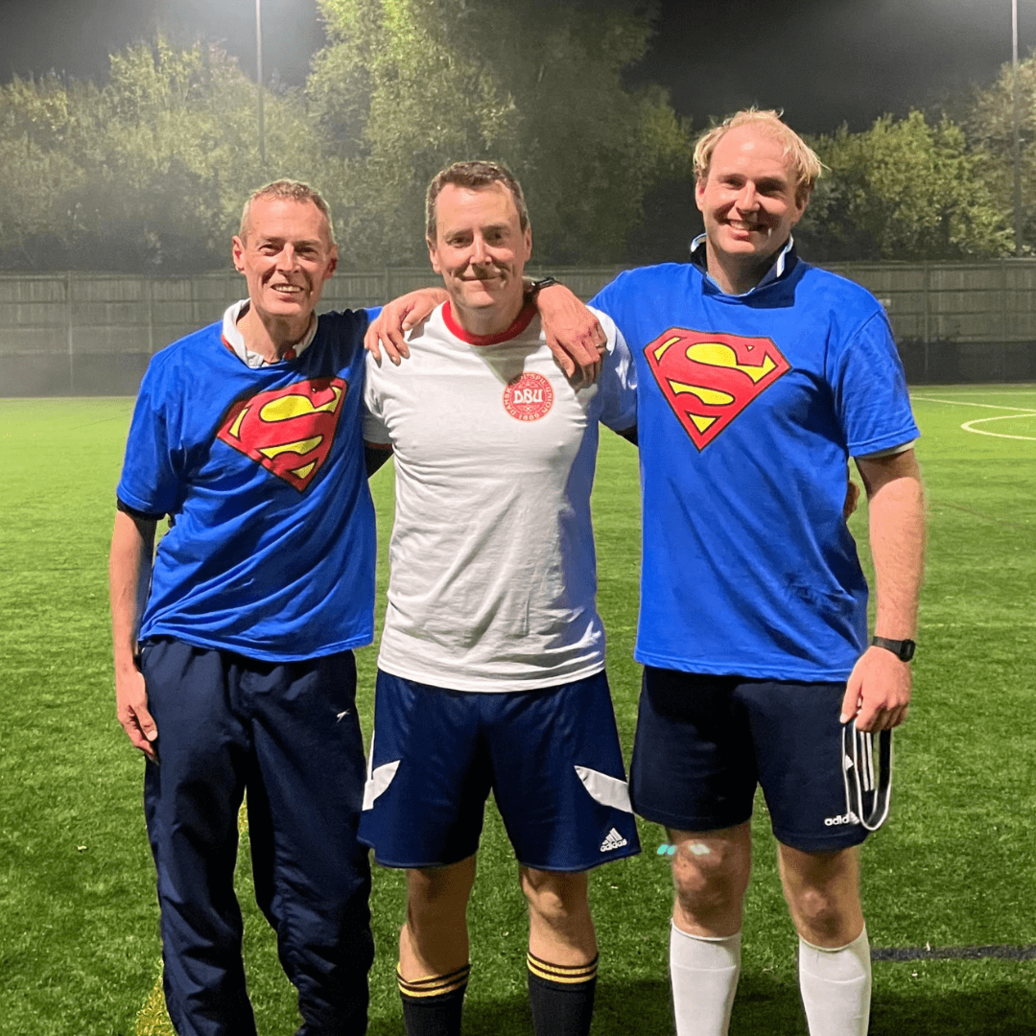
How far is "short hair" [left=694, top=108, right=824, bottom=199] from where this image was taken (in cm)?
246

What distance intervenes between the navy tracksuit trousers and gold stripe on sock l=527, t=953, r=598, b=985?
1.27 feet

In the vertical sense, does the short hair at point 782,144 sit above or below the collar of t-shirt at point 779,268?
A: above

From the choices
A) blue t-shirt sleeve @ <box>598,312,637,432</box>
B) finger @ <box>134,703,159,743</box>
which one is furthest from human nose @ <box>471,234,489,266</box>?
finger @ <box>134,703,159,743</box>

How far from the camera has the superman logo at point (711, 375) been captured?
2.44 meters

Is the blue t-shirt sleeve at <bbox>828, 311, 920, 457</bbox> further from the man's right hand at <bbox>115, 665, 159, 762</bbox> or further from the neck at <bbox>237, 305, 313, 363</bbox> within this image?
the man's right hand at <bbox>115, 665, 159, 762</bbox>

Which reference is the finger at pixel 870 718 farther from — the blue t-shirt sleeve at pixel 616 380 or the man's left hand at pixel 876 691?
the blue t-shirt sleeve at pixel 616 380

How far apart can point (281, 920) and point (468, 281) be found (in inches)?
52.4

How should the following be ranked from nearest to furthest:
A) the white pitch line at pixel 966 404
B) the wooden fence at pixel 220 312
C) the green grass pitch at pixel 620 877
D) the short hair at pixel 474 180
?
1. the short hair at pixel 474 180
2. the green grass pitch at pixel 620 877
3. the white pitch line at pixel 966 404
4. the wooden fence at pixel 220 312

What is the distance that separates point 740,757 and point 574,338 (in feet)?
→ 2.83

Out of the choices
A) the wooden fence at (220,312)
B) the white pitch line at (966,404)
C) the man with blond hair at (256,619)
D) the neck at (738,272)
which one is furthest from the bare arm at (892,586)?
the wooden fence at (220,312)

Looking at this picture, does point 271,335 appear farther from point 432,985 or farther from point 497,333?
point 432,985

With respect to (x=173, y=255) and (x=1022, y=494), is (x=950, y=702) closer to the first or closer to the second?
(x=1022, y=494)

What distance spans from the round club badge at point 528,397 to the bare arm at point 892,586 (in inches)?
23.2

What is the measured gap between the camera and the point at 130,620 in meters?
2.70
